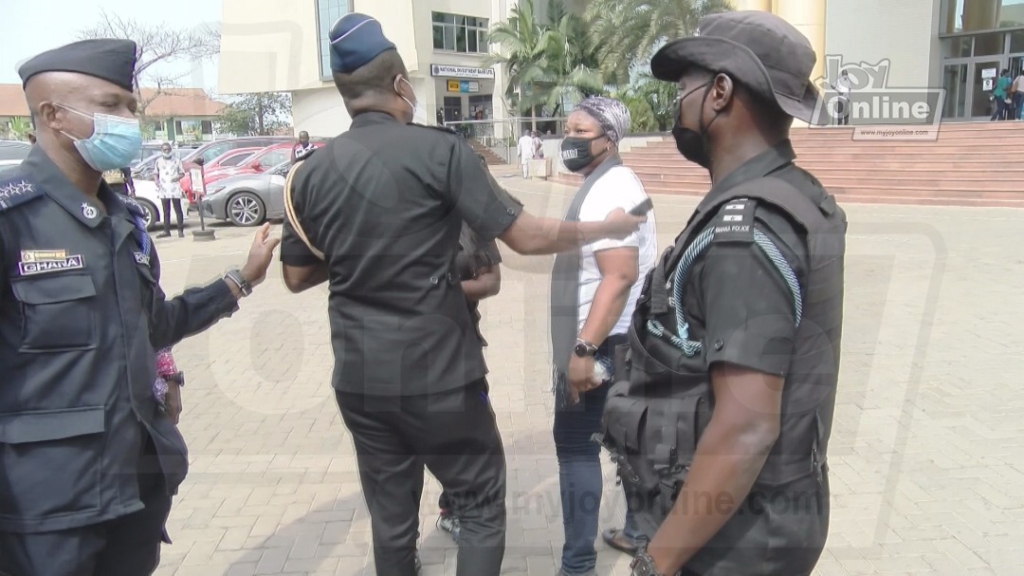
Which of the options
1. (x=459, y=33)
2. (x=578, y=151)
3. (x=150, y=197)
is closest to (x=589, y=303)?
(x=578, y=151)

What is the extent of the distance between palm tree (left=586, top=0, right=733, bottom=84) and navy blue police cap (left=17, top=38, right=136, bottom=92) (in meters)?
22.1

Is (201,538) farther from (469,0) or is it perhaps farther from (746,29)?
(469,0)

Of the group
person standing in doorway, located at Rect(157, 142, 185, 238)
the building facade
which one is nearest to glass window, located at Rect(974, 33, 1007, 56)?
the building facade

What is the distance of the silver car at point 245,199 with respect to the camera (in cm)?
1505

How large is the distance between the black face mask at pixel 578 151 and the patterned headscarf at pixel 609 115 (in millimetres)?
52

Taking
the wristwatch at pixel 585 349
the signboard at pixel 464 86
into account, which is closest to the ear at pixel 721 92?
the wristwatch at pixel 585 349

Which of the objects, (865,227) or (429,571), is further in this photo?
(865,227)

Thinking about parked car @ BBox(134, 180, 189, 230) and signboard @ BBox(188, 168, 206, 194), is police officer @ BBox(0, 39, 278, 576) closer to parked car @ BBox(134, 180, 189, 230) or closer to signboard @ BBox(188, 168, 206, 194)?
signboard @ BBox(188, 168, 206, 194)

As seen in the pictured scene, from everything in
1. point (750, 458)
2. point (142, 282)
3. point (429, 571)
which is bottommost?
point (429, 571)

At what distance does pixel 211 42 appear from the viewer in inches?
1612

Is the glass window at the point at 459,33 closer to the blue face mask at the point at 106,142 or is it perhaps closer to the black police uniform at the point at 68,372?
the blue face mask at the point at 106,142

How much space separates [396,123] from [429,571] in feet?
6.59

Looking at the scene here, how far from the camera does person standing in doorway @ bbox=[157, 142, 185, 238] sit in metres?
13.5

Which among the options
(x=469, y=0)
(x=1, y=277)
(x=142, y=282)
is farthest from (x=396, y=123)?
(x=469, y=0)
